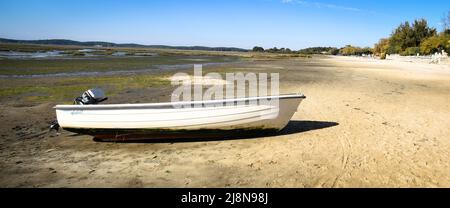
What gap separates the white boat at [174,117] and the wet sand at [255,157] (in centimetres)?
37

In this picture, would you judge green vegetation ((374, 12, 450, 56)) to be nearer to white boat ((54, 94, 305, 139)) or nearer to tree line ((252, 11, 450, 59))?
tree line ((252, 11, 450, 59))

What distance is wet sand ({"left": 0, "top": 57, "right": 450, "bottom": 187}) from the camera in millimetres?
6566

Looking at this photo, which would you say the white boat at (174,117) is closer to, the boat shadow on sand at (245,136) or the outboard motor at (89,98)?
the boat shadow on sand at (245,136)

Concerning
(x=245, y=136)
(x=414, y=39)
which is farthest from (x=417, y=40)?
(x=245, y=136)

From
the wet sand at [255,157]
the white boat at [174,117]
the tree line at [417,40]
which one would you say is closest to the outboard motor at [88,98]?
the white boat at [174,117]

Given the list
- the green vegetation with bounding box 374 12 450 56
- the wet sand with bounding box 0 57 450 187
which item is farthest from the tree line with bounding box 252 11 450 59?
the wet sand with bounding box 0 57 450 187

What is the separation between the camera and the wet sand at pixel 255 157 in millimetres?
6566

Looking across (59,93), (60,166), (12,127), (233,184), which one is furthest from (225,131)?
(59,93)

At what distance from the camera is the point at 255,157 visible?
789 cm

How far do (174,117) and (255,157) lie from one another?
2249mm

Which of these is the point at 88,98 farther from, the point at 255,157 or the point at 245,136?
the point at 255,157
